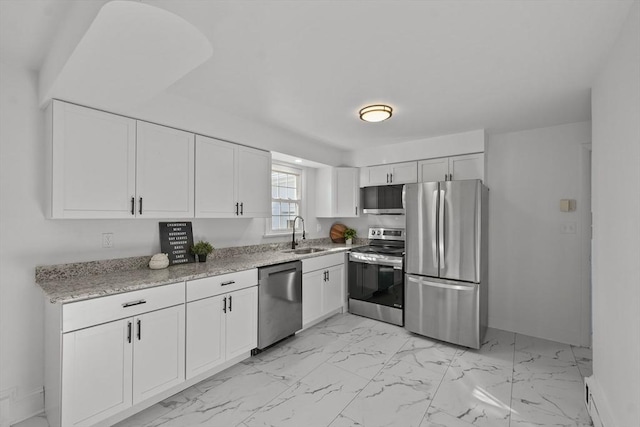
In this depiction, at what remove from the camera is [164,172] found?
2.51 metres

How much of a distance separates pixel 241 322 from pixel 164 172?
1501mm

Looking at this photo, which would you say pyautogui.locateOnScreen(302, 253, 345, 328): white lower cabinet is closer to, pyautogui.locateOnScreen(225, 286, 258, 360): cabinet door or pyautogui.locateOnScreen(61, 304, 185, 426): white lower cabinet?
pyautogui.locateOnScreen(225, 286, 258, 360): cabinet door

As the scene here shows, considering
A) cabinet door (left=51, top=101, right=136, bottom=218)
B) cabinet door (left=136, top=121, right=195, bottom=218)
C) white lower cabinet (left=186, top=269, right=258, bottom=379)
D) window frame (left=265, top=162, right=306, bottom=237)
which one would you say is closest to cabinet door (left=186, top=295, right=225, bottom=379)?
white lower cabinet (left=186, top=269, right=258, bottom=379)

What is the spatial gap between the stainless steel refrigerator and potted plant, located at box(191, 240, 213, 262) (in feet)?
7.45

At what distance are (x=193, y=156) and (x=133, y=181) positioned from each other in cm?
57

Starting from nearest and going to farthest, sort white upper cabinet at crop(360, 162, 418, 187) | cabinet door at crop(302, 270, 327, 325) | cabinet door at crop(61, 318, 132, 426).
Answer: cabinet door at crop(61, 318, 132, 426) → cabinet door at crop(302, 270, 327, 325) → white upper cabinet at crop(360, 162, 418, 187)

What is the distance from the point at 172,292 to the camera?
2182 mm

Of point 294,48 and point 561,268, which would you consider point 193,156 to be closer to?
point 294,48

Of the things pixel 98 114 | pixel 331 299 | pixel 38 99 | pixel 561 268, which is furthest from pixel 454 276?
pixel 38 99

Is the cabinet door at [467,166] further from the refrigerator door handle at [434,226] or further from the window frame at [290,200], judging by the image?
the window frame at [290,200]

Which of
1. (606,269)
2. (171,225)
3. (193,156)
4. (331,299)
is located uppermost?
(193,156)

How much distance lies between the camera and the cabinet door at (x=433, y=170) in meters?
3.77

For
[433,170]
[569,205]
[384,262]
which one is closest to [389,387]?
[384,262]

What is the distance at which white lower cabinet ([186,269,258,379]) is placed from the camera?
7.59 feet
